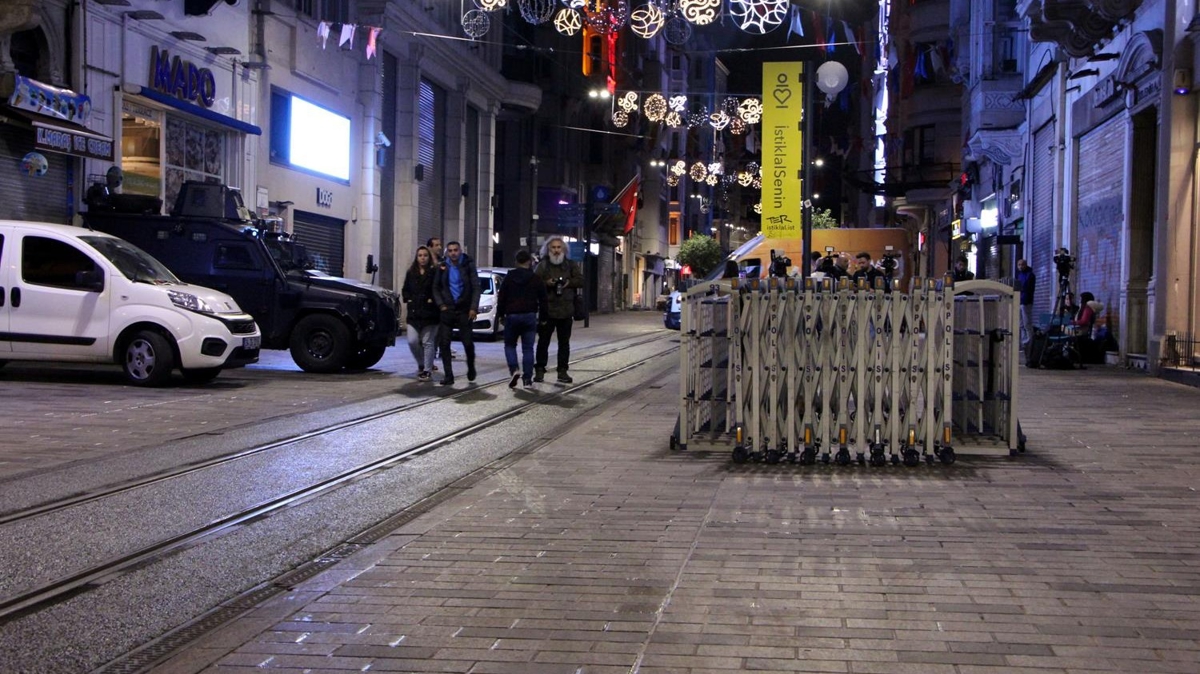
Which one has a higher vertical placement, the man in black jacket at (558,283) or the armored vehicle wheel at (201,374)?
the man in black jacket at (558,283)

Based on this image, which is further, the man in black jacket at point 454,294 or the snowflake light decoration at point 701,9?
the snowflake light decoration at point 701,9

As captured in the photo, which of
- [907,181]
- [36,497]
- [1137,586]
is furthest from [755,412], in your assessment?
[907,181]

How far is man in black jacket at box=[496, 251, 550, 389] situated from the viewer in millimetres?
15547

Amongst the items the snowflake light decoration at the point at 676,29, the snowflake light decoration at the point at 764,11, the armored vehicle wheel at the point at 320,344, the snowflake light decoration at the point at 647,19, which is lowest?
the armored vehicle wheel at the point at 320,344

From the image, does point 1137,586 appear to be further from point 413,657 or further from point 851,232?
point 851,232

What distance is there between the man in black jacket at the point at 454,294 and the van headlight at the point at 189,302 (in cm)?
280

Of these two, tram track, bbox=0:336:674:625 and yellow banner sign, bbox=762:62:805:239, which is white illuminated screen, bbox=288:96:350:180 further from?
tram track, bbox=0:336:674:625

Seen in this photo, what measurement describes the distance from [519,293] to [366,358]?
4.01 meters

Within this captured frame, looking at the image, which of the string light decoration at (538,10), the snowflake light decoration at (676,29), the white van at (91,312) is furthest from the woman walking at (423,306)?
the snowflake light decoration at (676,29)

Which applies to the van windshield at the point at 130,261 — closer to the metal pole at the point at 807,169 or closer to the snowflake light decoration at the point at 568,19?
the metal pole at the point at 807,169

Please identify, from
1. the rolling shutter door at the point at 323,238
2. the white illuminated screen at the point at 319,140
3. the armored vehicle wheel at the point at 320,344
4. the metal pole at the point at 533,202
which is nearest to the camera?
the armored vehicle wheel at the point at 320,344

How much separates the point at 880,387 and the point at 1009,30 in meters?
28.0

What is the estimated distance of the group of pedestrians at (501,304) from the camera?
15.6 metres

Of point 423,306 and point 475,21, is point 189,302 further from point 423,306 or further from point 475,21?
point 475,21
